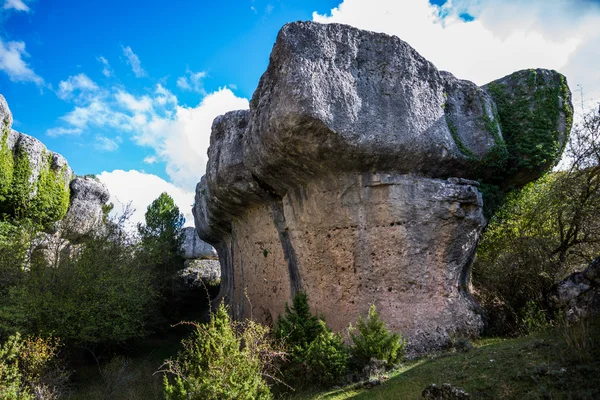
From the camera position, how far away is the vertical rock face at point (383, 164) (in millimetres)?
8547

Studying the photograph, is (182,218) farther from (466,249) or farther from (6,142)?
(466,249)

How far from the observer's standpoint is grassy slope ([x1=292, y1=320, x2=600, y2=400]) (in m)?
4.41

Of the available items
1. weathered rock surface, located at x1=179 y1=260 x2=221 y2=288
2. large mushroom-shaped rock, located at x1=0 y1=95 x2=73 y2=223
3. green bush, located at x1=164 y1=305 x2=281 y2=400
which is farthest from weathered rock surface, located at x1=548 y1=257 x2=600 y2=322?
large mushroom-shaped rock, located at x1=0 y1=95 x2=73 y2=223

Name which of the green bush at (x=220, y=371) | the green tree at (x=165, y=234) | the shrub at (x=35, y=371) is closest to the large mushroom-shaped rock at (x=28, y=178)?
the green tree at (x=165, y=234)

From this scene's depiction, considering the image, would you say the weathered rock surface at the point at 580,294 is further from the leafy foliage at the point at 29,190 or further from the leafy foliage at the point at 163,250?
the leafy foliage at the point at 29,190

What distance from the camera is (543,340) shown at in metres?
5.84

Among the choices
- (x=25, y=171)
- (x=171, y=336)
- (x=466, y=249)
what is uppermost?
(x=25, y=171)

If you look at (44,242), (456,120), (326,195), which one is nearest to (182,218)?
(44,242)

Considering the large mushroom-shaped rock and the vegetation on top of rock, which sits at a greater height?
the large mushroom-shaped rock

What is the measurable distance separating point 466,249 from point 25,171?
64.6 feet

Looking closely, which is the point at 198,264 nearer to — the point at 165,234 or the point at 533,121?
the point at 165,234

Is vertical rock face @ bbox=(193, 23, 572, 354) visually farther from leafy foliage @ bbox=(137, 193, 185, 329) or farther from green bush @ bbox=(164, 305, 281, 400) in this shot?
leafy foliage @ bbox=(137, 193, 185, 329)

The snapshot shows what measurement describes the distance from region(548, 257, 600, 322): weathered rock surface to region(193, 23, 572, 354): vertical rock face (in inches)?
77.9

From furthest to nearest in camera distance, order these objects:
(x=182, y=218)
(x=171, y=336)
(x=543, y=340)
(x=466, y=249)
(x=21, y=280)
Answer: (x=182, y=218) < (x=171, y=336) < (x=21, y=280) < (x=466, y=249) < (x=543, y=340)
